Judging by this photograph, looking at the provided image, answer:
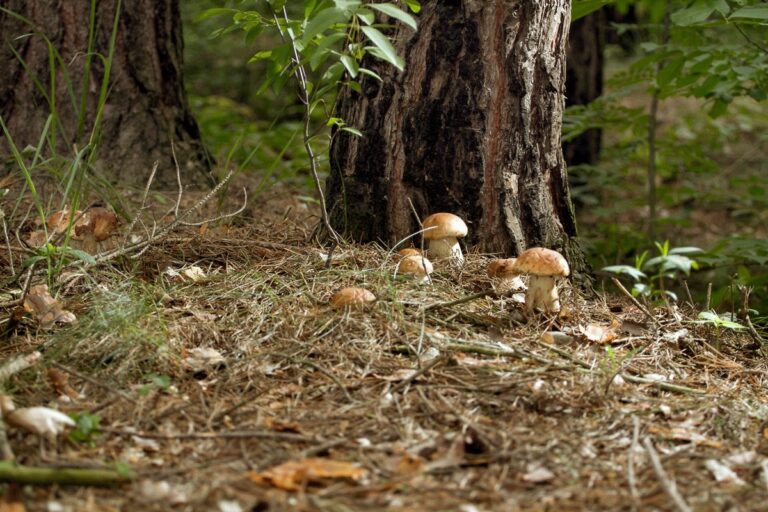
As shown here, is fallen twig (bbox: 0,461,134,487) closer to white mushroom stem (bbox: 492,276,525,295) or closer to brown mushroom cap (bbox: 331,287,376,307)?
brown mushroom cap (bbox: 331,287,376,307)

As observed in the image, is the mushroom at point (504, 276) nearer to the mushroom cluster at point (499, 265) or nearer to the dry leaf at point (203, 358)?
the mushroom cluster at point (499, 265)

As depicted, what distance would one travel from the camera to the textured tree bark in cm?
348

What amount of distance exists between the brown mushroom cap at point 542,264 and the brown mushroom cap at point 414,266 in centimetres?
42

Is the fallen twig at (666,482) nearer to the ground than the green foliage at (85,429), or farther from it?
nearer to the ground

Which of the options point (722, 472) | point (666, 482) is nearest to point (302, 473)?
point (666, 482)

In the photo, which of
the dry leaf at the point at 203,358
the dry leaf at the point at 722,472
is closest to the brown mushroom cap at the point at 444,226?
the dry leaf at the point at 203,358

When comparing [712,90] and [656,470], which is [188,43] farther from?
[656,470]

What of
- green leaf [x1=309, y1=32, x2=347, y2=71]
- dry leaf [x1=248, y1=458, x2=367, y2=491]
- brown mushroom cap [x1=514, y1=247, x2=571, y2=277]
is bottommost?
dry leaf [x1=248, y1=458, x2=367, y2=491]

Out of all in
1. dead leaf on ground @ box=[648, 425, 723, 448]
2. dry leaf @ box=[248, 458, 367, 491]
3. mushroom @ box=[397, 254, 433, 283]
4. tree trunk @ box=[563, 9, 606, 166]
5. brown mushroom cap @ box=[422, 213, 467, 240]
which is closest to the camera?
dry leaf @ box=[248, 458, 367, 491]

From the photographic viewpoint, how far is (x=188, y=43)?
36.1 ft

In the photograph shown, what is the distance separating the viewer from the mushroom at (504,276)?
3.35m

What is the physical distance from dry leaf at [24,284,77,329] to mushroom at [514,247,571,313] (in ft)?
6.07

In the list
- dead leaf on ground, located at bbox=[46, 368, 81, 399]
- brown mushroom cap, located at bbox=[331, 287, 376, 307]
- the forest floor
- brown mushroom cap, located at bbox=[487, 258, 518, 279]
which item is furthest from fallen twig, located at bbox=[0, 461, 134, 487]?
brown mushroom cap, located at bbox=[487, 258, 518, 279]

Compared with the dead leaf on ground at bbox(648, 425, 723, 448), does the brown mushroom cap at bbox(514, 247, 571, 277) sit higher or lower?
higher
